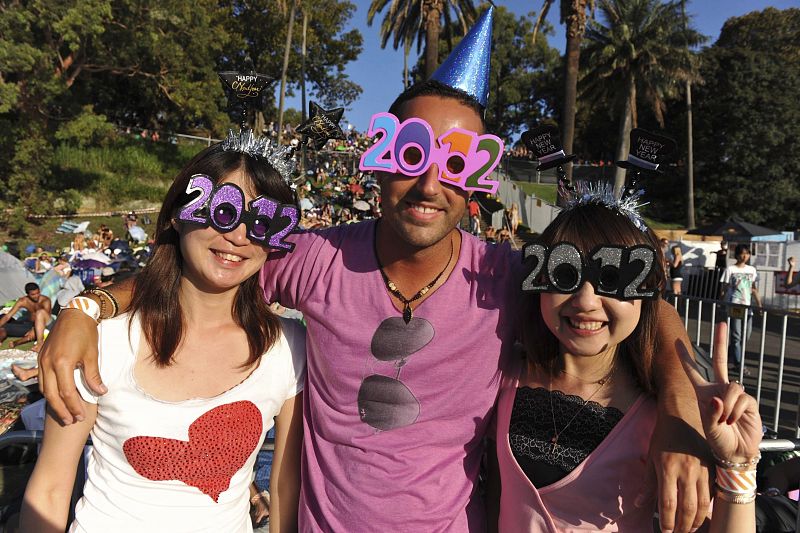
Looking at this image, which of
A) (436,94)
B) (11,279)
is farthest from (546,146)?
(11,279)

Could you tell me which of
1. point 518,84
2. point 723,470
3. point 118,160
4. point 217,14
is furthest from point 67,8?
point 518,84

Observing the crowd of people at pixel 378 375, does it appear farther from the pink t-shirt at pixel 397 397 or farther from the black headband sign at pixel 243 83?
the black headband sign at pixel 243 83

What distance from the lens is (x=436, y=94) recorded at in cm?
195

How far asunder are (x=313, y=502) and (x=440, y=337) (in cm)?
72

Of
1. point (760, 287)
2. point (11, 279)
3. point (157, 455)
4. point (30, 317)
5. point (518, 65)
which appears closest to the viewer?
point (157, 455)

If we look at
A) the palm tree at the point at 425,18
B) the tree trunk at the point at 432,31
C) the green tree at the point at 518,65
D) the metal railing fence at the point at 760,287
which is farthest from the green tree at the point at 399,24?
the green tree at the point at 518,65

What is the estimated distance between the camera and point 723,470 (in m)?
1.31

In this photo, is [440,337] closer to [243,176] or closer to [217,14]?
[243,176]

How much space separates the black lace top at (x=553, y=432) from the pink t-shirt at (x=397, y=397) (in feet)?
0.42

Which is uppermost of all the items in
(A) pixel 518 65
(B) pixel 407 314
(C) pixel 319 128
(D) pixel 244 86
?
(A) pixel 518 65

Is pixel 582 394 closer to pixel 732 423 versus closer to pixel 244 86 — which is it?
pixel 732 423

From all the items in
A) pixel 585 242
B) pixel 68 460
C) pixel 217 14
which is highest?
pixel 217 14

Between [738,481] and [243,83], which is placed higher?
[243,83]

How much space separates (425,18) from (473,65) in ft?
46.8
